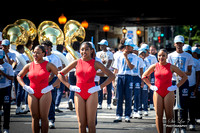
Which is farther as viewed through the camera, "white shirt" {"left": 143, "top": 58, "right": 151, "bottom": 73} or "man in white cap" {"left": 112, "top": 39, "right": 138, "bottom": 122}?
"white shirt" {"left": 143, "top": 58, "right": 151, "bottom": 73}

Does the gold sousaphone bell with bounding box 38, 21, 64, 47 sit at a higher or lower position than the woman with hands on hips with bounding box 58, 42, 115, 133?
higher

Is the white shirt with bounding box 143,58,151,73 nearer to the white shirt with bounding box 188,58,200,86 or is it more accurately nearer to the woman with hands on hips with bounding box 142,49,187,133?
the white shirt with bounding box 188,58,200,86

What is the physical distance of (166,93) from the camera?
8375 mm

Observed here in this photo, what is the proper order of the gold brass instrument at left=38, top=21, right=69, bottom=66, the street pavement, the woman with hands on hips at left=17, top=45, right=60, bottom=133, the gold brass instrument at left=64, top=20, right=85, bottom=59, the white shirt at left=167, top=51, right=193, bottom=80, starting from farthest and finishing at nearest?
the gold brass instrument at left=64, top=20, right=85, bottom=59 → the gold brass instrument at left=38, top=21, right=69, bottom=66 → the street pavement → the white shirt at left=167, top=51, right=193, bottom=80 → the woman with hands on hips at left=17, top=45, right=60, bottom=133

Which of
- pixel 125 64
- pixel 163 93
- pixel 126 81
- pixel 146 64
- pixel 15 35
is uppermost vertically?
pixel 15 35

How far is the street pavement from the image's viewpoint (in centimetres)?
1017

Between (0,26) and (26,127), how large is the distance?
15.5 m

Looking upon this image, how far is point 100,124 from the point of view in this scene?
11242 millimetres

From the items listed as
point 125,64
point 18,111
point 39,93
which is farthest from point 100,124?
point 39,93

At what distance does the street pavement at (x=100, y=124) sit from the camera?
1017 centimetres

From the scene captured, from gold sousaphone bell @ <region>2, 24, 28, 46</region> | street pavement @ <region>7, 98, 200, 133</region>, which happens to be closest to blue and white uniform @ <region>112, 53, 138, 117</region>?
street pavement @ <region>7, 98, 200, 133</region>

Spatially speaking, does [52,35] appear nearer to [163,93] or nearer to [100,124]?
[100,124]

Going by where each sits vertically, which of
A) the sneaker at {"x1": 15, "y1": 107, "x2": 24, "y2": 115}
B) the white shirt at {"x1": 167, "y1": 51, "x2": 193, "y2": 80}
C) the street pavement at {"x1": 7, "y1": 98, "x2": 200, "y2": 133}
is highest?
the white shirt at {"x1": 167, "y1": 51, "x2": 193, "y2": 80}

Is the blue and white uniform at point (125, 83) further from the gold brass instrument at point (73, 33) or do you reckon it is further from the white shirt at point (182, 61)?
the gold brass instrument at point (73, 33)
